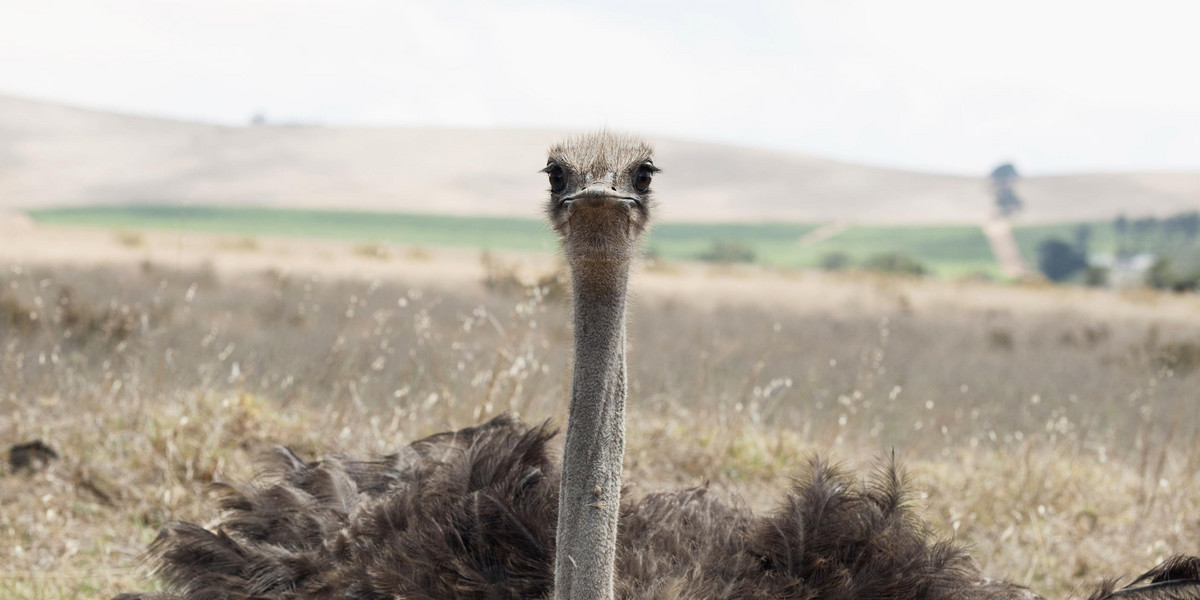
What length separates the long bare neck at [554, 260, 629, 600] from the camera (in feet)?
7.52

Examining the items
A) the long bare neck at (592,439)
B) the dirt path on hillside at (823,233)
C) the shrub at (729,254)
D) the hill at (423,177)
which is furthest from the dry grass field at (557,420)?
the hill at (423,177)

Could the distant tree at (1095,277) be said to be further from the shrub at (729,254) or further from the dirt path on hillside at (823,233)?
the dirt path on hillside at (823,233)

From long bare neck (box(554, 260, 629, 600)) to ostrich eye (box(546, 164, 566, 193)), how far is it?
6.8 inches

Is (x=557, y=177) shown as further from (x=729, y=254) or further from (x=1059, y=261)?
(x=1059, y=261)

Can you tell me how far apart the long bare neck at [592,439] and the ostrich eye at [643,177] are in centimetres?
17

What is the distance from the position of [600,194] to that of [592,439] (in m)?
0.56

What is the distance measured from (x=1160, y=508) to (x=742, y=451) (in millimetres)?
2197

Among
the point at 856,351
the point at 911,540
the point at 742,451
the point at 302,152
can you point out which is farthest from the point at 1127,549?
the point at 302,152

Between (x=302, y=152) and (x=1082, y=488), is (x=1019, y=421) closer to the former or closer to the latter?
(x=1082, y=488)

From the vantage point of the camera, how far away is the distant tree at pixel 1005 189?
245 ft

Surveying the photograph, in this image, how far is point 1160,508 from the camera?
5840 millimetres

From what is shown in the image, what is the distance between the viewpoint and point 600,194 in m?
2.06

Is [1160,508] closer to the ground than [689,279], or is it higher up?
closer to the ground

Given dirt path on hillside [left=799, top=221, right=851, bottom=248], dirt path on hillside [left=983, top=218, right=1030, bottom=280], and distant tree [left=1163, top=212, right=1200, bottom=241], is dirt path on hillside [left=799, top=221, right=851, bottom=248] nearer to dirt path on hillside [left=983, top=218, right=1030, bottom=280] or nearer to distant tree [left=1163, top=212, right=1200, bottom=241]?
dirt path on hillside [left=983, top=218, right=1030, bottom=280]
